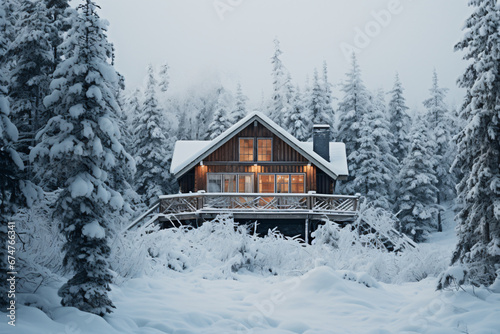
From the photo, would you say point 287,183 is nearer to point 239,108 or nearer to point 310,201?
point 310,201

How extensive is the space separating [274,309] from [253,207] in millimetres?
15498

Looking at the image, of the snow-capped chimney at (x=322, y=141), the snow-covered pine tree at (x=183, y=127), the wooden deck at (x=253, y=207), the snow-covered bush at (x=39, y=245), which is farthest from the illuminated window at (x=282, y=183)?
the snow-covered pine tree at (x=183, y=127)

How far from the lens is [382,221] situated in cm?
1891

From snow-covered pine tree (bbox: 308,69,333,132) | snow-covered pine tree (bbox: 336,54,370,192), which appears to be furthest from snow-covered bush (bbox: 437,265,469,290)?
snow-covered pine tree (bbox: 308,69,333,132)

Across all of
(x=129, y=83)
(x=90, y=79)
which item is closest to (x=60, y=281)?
(x=90, y=79)

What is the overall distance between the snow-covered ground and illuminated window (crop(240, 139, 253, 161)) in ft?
54.4

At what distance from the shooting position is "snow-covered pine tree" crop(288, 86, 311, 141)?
41375 millimetres

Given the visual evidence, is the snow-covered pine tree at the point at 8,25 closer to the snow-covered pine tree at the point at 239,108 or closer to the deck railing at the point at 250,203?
the deck railing at the point at 250,203

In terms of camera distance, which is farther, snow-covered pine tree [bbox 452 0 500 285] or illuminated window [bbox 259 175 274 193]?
illuminated window [bbox 259 175 274 193]

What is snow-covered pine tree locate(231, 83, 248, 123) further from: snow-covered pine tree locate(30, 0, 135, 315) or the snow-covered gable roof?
snow-covered pine tree locate(30, 0, 135, 315)

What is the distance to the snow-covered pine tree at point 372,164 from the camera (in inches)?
1464

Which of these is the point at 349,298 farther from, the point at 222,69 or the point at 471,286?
the point at 222,69

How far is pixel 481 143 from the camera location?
451 inches

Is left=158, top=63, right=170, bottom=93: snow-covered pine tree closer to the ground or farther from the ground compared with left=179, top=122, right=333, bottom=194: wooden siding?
farther from the ground
